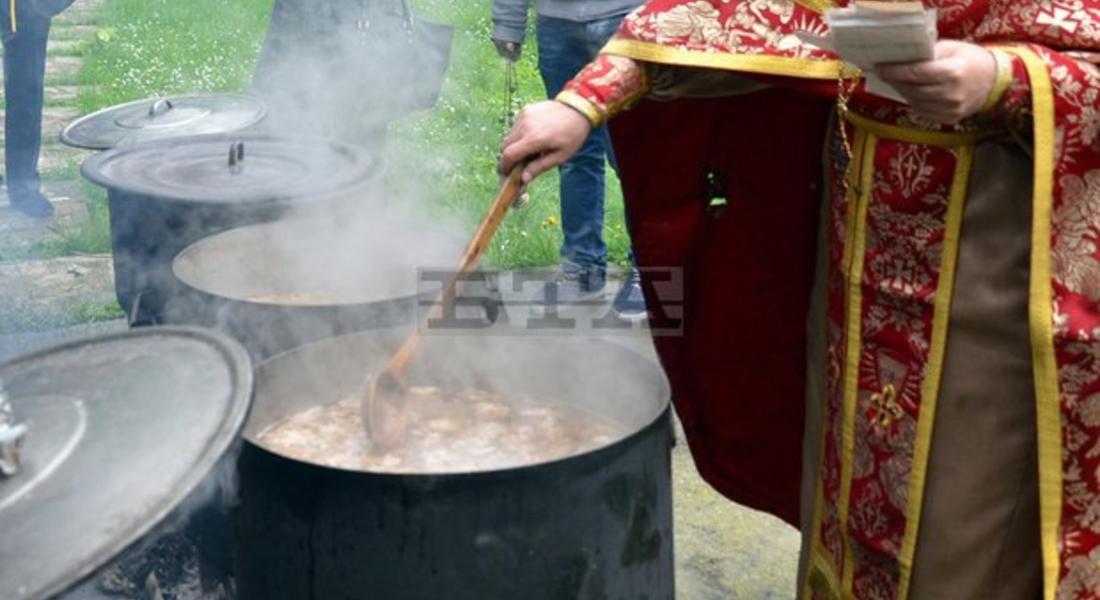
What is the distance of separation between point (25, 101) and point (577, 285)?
134 inches

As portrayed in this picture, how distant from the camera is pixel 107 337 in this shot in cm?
218

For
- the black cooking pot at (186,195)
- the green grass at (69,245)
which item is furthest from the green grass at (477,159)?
the black cooking pot at (186,195)

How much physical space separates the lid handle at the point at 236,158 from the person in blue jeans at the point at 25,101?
3656 mm

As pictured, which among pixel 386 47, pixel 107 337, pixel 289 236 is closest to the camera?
pixel 107 337

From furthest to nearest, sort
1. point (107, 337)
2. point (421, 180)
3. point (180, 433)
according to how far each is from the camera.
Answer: point (421, 180)
point (107, 337)
point (180, 433)

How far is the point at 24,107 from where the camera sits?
23.6 feet

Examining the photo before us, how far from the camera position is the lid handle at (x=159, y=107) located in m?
4.58

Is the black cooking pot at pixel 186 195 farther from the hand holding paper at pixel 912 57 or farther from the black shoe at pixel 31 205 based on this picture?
the black shoe at pixel 31 205

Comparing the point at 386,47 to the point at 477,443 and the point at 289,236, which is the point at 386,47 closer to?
the point at 289,236

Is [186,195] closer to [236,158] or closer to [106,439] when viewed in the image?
[236,158]

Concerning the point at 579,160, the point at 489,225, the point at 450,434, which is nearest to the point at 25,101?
the point at 579,160

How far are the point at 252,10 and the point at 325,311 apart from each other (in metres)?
9.99

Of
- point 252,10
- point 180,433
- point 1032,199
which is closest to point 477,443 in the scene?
point 180,433

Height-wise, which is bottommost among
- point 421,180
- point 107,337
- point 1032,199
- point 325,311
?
point 421,180
